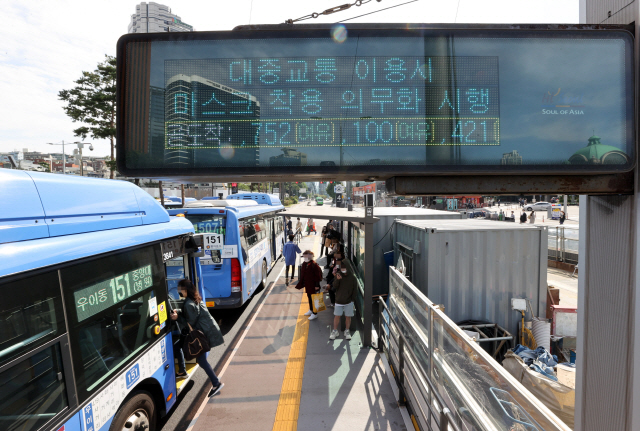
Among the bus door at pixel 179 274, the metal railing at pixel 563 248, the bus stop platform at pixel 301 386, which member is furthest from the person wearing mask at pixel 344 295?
the metal railing at pixel 563 248

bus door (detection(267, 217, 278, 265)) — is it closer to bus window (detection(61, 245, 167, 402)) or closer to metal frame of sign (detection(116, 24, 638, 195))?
bus window (detection(61, 245, 167, 402))

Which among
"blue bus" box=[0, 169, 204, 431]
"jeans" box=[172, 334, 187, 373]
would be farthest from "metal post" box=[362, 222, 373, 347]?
"blue bus" box=[0, 169, 204, 431]

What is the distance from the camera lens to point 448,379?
2979 mm

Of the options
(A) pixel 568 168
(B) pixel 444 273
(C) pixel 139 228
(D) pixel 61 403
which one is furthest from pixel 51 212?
(B) pixel 444 273

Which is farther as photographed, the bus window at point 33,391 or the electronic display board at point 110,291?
the electronic display board at point 110,291

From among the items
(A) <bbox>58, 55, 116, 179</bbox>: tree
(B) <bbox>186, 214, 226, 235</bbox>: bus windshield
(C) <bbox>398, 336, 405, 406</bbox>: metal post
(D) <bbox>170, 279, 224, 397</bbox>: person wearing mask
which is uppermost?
(A) <bbox>58, 55, 116, 179</bbox>: tree

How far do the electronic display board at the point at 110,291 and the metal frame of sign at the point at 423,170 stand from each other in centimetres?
161

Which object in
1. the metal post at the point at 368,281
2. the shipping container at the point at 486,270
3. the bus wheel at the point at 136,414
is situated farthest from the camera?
the shipping container at the point at 486,270

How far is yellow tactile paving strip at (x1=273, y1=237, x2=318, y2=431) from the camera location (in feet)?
14.7

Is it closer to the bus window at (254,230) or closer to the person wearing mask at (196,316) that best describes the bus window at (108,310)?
the person wearing mask at (196,316)

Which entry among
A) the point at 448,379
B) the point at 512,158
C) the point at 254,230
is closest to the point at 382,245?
the point at 254,230

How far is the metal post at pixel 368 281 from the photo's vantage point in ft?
21.1

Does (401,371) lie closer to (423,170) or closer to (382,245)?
(423,170)

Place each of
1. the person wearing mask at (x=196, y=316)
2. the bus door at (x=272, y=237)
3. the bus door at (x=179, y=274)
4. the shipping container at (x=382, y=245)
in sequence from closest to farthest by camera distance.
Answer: the bus door at (x=179, y=274) < the person wearing mask at (x=196, y=316) < the shipping container at (x=382, y=245) < the bus door at (x=272, y=237)
